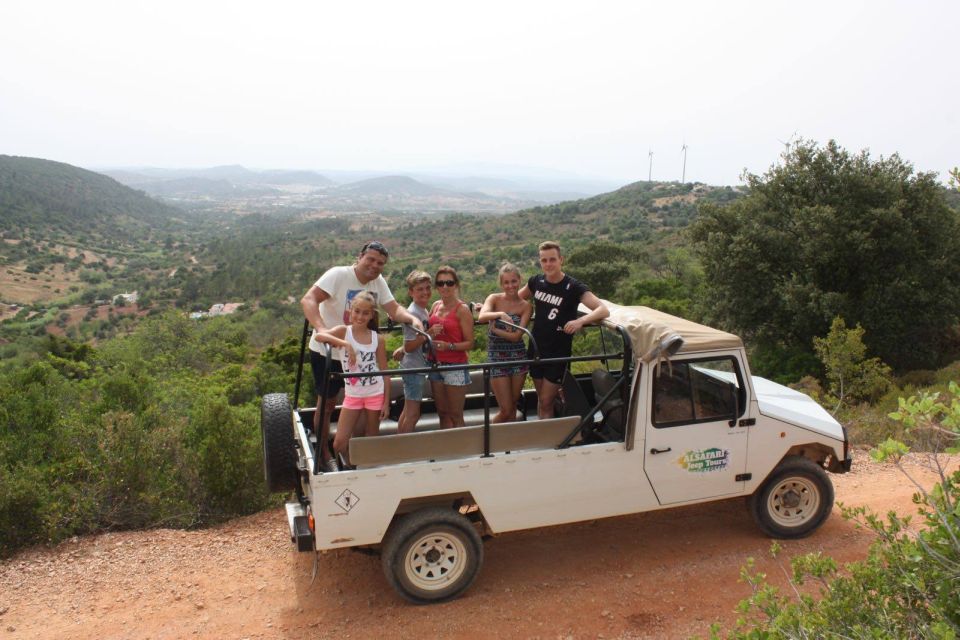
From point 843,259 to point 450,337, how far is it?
18.6 metres

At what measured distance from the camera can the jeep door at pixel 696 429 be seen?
5.53m

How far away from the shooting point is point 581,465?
17.7 ft

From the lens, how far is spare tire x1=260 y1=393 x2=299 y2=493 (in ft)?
18.0

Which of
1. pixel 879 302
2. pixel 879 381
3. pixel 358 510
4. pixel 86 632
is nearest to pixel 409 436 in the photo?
pixel 358 510

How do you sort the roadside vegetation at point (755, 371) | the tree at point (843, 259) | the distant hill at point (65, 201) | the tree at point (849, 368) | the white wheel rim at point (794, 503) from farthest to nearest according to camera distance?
the distant hill at point (65, 201) < the tree at point (843, 259) < the tree at point (849, 368) < the white wheel rim at point (794, 503) < the roadside vegetation at point (755, 371)

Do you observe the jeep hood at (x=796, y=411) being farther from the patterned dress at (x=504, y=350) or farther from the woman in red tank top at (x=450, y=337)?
the woman in red tank top at (x=450, y=337)

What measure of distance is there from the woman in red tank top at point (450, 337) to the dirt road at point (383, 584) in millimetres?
1464

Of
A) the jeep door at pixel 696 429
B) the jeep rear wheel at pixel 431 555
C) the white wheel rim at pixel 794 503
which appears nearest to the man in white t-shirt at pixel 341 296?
the jeep rear wheel at pixel 431 555

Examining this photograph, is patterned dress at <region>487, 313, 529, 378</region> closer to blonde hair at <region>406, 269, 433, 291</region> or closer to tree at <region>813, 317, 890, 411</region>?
blonde hair at <region>406, 269, 433, 291</region>

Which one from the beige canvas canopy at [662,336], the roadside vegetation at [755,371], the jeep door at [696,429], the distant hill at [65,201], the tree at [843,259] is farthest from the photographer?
the distant hill at [65,201]

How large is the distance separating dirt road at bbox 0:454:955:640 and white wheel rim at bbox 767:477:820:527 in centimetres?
23

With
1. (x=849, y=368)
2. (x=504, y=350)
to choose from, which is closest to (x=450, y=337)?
(x=504, y=350)

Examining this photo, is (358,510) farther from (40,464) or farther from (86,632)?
(40,464)

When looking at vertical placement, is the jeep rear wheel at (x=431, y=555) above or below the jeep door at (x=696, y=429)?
below
